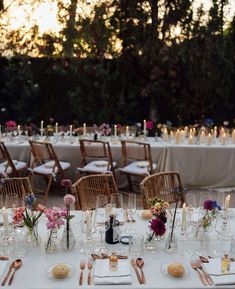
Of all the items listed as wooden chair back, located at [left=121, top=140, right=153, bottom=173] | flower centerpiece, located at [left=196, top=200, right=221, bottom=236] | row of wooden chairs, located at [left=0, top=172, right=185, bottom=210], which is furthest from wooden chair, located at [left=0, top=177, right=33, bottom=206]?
wooden chair back, located at [left=121, top=140, right=153, bottom=173]

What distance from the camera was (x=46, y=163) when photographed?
5633 mm

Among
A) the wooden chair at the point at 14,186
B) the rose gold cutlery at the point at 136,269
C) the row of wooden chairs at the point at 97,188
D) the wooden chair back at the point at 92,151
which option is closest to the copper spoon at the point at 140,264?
the rose gold cutlery at the point at 136,269

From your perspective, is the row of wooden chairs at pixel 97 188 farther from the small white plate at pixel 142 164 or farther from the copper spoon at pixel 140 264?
the small white plate at pixel 142 164

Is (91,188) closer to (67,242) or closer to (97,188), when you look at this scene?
(97,188)

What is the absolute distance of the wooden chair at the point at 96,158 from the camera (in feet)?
17.8

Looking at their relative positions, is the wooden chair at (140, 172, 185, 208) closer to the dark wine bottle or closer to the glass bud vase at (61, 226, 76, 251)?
the dark wine bottle

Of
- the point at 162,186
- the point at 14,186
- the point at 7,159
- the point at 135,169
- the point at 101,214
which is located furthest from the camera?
the point at 135,169

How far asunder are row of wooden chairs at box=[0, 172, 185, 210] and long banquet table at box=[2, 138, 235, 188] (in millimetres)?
2022

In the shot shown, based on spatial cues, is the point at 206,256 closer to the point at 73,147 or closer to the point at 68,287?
the point at 68,287

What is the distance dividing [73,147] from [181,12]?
4572mm

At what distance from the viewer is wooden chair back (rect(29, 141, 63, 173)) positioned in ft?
17.3

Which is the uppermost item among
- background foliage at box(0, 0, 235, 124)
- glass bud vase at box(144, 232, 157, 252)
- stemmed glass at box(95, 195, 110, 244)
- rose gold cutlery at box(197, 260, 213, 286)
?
background foliage at box(0, 0, 235, 124)

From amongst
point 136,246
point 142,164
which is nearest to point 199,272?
point 136,246

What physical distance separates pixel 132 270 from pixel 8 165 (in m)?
3.61
